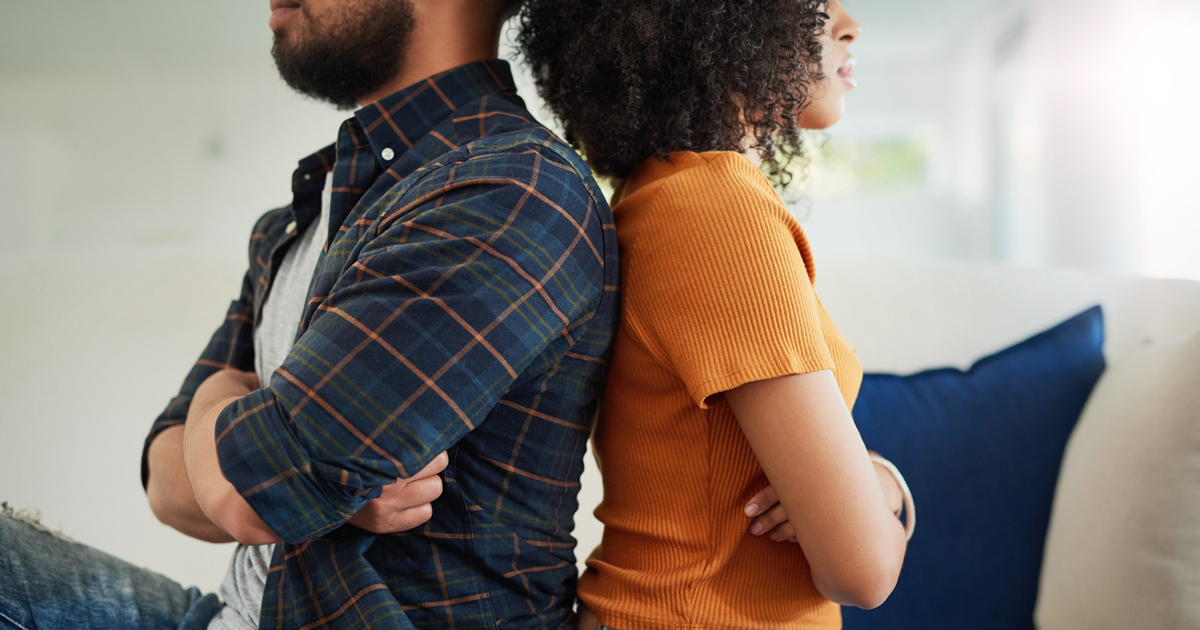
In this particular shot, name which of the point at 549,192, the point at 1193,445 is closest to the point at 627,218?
the point at 549,192

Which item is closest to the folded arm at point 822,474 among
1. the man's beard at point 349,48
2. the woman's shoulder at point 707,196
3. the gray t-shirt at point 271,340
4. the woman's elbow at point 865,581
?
the woman's elbow at point 865,581

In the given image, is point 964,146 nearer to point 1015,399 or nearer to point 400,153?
point 1015,399

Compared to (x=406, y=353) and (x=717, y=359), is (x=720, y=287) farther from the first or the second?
(x=406, y=353)

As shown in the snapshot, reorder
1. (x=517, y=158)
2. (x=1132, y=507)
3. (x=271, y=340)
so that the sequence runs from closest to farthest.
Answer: (x=517, y=158), (x=271, y=340), (x=1132, y=507)

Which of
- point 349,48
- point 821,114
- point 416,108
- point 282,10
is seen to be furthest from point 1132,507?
point 282,10

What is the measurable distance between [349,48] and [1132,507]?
4.09ft

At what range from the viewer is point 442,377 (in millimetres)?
649

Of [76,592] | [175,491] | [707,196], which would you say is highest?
[707,196]

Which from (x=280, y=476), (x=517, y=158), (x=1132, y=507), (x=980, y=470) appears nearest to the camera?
(x=280, y=476)

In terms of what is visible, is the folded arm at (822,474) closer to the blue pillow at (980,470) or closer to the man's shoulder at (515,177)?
the man's shoulder at (515,177)

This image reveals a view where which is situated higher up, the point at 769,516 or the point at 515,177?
the point at 515,177

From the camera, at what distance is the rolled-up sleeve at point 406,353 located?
62 centimetres

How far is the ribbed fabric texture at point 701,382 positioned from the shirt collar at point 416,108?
26 cm

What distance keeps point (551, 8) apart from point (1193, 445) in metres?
1.04
